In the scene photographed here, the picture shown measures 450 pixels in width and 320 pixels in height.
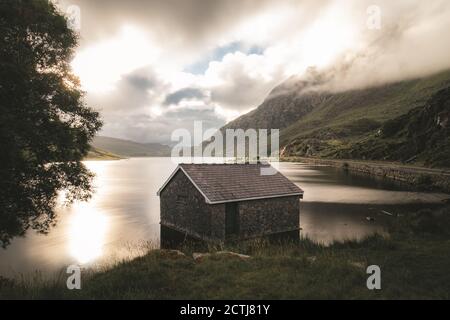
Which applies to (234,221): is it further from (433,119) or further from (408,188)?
(433,119)

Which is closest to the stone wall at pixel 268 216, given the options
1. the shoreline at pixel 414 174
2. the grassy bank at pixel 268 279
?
the grassy bank at pixel 268 279

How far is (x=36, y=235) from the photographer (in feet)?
95.9

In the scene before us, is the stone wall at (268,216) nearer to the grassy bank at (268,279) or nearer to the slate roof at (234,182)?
the slate roof at (234,182)

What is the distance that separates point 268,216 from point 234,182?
4.25 metres

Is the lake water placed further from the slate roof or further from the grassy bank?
the grassy bank

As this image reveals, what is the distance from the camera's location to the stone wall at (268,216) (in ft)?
79.9

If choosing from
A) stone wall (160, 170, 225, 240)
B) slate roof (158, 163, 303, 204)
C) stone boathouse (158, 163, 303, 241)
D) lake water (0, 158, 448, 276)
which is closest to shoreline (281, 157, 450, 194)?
lake water (0, 158, 448, 276)

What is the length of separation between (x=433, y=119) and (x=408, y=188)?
46046 mm

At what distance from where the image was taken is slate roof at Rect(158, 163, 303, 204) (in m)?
23.9

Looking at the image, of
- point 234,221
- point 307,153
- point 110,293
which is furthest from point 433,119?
point 110,293

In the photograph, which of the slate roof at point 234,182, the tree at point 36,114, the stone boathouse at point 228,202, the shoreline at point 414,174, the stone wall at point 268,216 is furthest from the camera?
the shoreline at point 414,174

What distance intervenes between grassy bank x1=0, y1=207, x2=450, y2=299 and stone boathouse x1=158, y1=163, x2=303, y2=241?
25.3 feet

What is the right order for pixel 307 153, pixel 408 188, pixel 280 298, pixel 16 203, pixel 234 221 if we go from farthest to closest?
pixel 307 153, pixel 408 188, pixel 234 221, pixel 16 203, pixel 280 298
